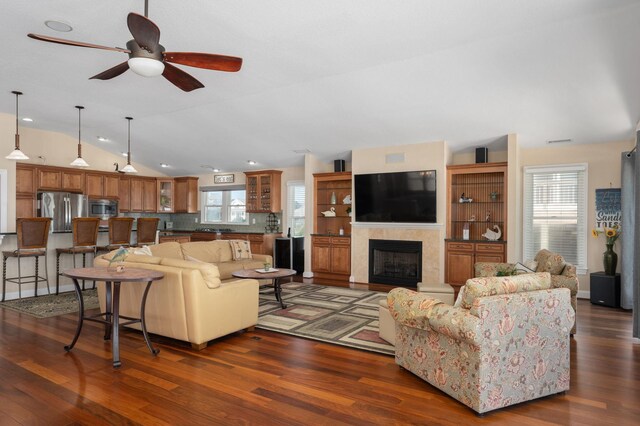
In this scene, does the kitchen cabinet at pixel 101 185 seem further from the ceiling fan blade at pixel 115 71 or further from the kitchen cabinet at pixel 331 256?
the ceiling fan blade at pixel 115 71

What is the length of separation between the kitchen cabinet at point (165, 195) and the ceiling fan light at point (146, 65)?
27.0 feet

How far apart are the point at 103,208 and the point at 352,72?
22.9 feet

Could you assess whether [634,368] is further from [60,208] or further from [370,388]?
[60,208]

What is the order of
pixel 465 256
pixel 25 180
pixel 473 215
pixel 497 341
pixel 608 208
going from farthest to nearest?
pixel 25 180 → pixel 473 215 → pixel 465 256 → pixel 608 208 → pixel 497 341

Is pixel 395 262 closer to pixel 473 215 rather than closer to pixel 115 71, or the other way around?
pixel 473 215

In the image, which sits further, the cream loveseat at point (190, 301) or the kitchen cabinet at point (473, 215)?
the kitchen cabinet at point (473, 215)

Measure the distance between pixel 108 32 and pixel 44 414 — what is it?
3473mm

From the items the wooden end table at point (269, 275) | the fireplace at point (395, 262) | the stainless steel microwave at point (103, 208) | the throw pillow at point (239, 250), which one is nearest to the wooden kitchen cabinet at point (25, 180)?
the stainless steel microwave at point (103, 208)

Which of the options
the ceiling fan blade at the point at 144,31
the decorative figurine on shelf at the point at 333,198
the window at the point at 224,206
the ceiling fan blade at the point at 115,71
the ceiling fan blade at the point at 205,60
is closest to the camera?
the ceiling fan blade at the point at 144,31

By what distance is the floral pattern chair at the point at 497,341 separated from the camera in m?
2.67

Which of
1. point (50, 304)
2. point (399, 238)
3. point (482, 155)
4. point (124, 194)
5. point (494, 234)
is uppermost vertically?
point (482, 155)

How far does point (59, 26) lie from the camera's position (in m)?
3.95

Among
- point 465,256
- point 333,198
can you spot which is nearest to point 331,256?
point 333,198

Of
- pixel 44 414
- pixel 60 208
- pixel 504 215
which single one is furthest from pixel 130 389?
pixel 60 208
